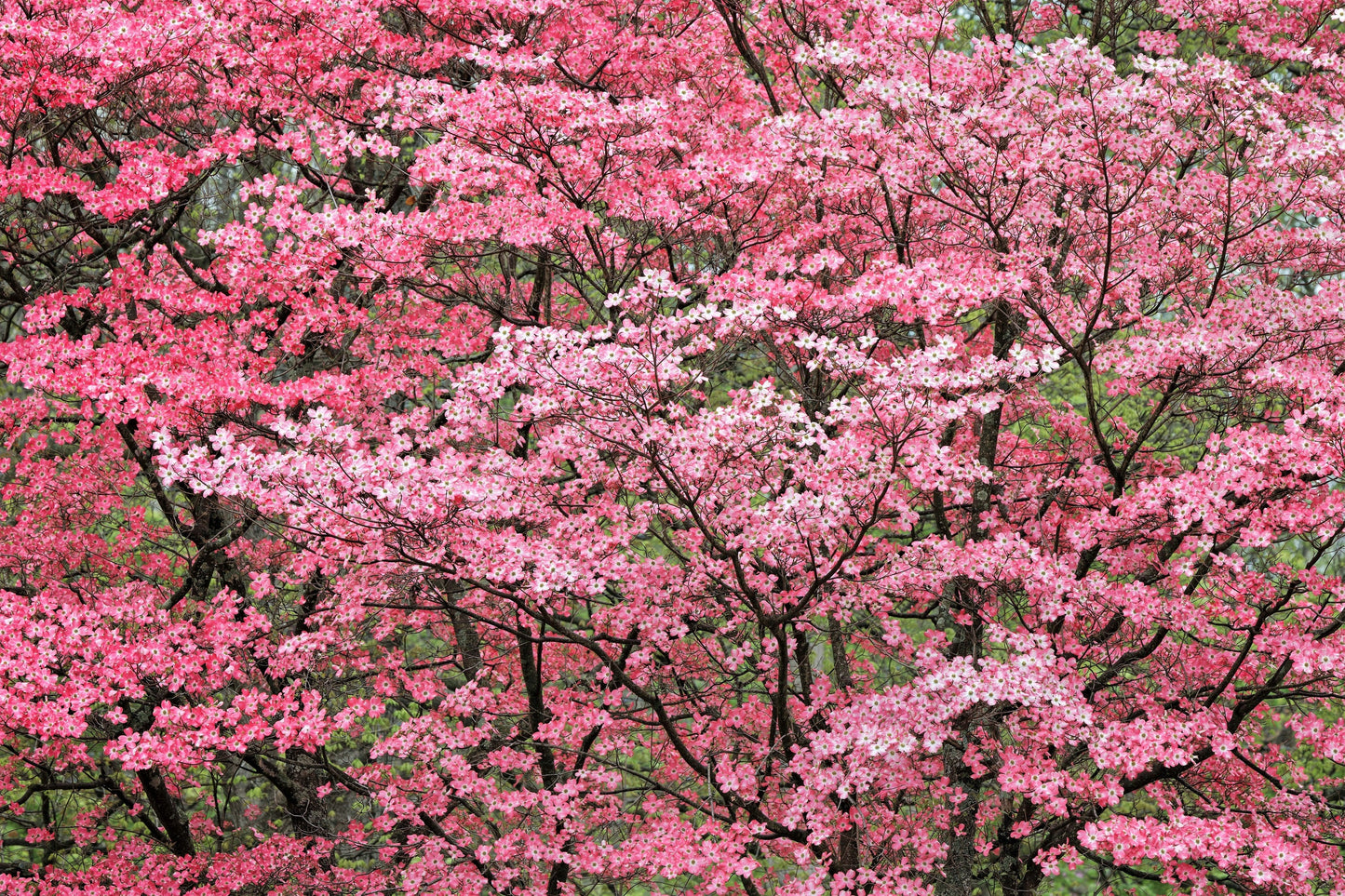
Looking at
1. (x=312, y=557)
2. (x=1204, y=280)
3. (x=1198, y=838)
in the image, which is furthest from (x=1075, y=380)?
(x=312, y=557)

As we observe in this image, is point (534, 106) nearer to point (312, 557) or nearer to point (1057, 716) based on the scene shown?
point (312, 557)

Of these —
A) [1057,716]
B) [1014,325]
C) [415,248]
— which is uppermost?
[415,248]

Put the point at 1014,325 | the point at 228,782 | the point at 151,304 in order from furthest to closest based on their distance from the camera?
the point at 228,782 < the point at 151,304 < the point at 1014,325

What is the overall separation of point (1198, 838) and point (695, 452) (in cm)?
371

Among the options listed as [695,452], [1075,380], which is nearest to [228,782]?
[695,452]

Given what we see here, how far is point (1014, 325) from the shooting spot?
28.8ft

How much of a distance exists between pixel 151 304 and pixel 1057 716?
8.20 metres

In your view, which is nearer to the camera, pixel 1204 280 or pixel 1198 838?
pixel 1198 838

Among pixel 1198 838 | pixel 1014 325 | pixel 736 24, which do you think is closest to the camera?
pixel 1198 838

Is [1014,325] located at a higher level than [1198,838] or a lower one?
higher

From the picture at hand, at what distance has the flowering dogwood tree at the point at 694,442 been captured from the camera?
7.25 meters

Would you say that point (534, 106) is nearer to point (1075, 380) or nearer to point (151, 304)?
point (151, 304)

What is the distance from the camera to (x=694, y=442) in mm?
6930

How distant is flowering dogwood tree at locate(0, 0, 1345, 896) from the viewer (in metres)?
7.25
